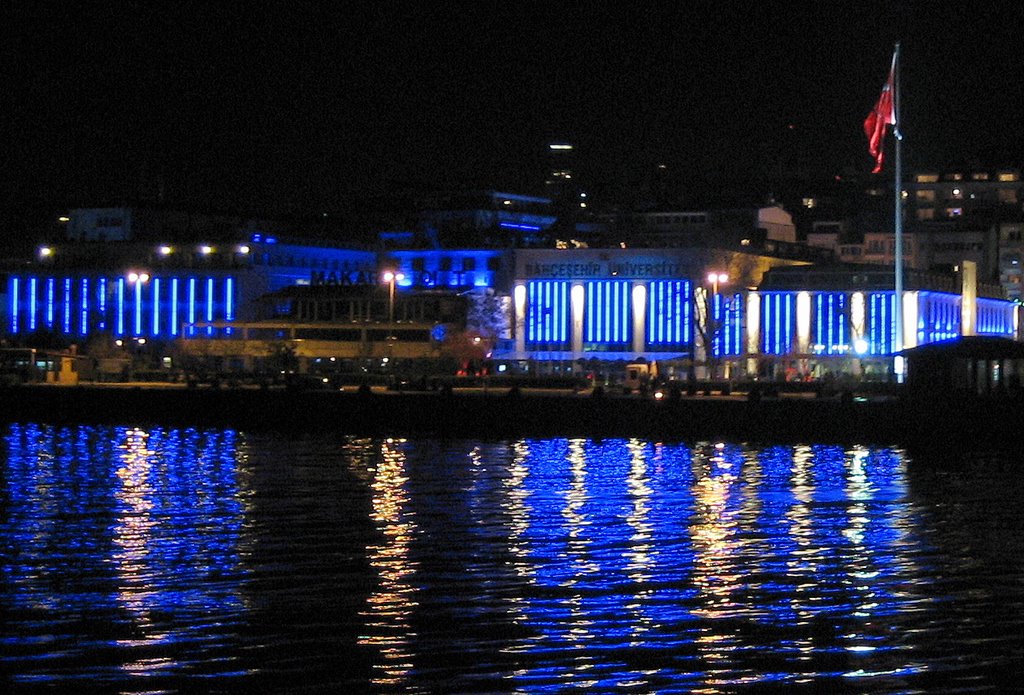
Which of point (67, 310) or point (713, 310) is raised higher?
point (67, 310)

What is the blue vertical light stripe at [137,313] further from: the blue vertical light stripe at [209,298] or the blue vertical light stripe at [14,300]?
the blue vertical light stripe at [14,300]

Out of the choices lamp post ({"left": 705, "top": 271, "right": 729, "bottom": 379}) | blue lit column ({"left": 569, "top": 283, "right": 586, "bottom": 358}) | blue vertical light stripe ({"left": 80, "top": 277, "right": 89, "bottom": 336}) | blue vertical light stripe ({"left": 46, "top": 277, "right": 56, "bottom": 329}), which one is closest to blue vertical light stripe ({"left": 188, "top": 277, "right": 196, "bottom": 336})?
blue vertical light stripe ({"left": 80, "top": 277, "right": 89, "bottom": 336})

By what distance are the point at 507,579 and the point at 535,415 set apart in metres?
40.8

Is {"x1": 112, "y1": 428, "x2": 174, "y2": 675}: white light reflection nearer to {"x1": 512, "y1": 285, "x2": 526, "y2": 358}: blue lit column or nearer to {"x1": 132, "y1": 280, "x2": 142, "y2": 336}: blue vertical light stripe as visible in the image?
{"x1": 512, "y1": 285, "x2": 526, "y2": 358}: blue lit column

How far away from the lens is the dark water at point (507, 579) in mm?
21500

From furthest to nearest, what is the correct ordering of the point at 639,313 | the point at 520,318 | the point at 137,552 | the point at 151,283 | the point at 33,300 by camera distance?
the point at 33,300 → the point at 151,283 → the point at 520,318 → the point at 639,313 → the point at 137,552

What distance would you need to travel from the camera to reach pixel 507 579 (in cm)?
2825

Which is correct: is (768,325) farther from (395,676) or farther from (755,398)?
(395,676)

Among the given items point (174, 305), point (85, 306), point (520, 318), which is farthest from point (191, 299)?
point (520, 318)

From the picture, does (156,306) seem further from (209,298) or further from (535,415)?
(535,415)

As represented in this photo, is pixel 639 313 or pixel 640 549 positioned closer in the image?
pixel 640 549

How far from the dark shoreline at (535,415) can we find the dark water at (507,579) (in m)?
13.1

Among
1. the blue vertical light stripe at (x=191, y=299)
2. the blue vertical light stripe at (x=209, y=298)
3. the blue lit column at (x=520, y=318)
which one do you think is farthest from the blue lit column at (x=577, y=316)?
the blue vertical light stripe at (x=191, y=299)

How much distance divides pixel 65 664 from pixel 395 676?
4.00 meters
